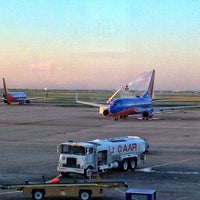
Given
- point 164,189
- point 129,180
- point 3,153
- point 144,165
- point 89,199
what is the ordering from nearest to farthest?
point 89,199
point 164,189
point 129,180
point 144,165
point 3,153

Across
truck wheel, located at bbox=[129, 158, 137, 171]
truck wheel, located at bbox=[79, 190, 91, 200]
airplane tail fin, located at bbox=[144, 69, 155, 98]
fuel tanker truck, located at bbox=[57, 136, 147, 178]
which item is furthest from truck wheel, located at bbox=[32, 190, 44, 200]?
airplane tail fin, located at bbox=[144, 69, 155, 98]

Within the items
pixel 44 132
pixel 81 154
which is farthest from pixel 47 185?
pixel 44 132

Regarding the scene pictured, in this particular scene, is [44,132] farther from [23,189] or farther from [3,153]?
[23,189]

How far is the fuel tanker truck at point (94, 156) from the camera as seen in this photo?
2780 cm

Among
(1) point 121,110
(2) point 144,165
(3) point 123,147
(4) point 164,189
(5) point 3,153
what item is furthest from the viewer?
(1) point 121,110

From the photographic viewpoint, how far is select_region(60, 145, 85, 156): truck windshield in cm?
2803

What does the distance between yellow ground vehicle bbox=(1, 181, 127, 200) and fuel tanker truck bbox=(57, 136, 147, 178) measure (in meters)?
5.06

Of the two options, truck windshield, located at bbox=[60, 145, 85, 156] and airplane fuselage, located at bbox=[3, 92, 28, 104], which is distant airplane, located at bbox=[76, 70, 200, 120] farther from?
airplane fuselage, located at bbox=[3, 92, 28, 104]

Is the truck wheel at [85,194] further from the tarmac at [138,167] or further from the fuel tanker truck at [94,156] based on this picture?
the fuel tanker truck at [94,156]

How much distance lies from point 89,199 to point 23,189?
3.24 metres

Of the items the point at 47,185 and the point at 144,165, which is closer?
the point at 47,185

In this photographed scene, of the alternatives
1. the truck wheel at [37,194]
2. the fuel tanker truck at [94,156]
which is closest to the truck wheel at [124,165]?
the fuel tanker truck at [94,156]

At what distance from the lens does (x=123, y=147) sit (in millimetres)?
30469

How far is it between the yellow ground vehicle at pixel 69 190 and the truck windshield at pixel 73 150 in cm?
586
